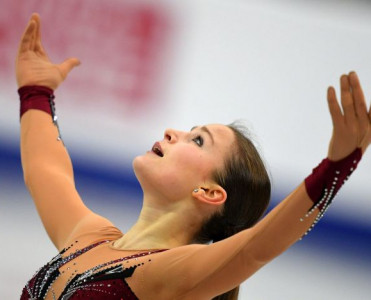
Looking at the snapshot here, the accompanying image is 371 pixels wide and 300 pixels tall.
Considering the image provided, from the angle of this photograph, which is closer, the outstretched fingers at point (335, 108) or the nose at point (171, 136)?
the outstretched fingers at point (335, 108)

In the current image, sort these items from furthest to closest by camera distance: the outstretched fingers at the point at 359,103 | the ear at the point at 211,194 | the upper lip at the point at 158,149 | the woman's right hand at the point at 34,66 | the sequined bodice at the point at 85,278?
the woman's right hand at the point at 34,66 → the upper lip at the point at 158,149 → the ear at the point at 211,194 → the sequined bodice at the point at 85,278 → the outstretched fingers at the point at 359,103

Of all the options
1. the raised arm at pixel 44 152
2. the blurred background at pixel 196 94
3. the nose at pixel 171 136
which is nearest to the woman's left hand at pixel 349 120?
the nose at pixel 171 136

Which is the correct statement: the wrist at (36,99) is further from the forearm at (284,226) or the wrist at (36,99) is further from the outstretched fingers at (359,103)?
the outstretched fingers at (359,103)

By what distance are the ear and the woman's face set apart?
0.8 inches

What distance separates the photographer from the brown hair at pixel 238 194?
228 centimetres

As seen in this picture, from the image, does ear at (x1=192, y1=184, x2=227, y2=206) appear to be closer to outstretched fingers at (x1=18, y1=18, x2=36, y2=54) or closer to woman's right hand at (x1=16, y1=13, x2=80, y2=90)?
woman's right hand at (x1=16, y1=13, x2=80, y2=90)

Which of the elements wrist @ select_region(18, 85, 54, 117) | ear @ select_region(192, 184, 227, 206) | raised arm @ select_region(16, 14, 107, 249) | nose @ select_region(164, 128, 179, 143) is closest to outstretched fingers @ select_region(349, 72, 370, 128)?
ear @ select_region(192, 184, 227, 206)

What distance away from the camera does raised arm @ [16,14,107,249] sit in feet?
8.21

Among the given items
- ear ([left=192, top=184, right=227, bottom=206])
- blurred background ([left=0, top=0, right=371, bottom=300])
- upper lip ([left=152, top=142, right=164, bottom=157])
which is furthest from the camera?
blurred background ([left=0, top=0, right=371, bottom=300])

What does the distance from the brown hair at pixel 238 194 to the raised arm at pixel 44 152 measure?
1.41ft

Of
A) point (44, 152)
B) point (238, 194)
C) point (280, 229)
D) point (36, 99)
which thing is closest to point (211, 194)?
point (238, 194)

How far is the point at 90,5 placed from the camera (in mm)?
3557

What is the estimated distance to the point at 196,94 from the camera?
3428mm

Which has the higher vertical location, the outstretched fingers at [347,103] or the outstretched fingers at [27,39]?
the outstretched fingers at [27,39]
